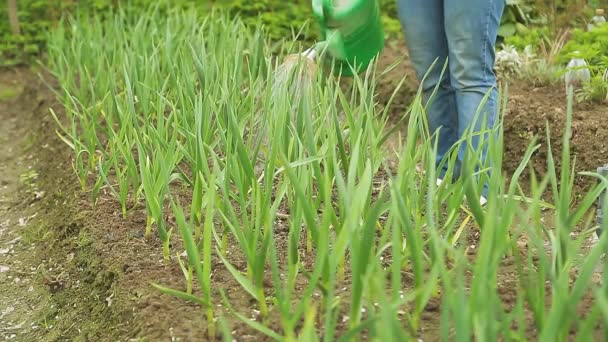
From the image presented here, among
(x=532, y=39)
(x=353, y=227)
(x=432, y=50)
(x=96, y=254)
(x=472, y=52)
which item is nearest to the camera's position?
(x=353, y=227)

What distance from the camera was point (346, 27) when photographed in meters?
2.69

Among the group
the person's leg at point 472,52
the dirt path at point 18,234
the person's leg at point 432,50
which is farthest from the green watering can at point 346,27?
the dirt path at point 18,234

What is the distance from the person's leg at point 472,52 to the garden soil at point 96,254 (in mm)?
551

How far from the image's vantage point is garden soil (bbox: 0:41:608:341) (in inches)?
68.2

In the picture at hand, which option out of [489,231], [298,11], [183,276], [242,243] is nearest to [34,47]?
[298,11]

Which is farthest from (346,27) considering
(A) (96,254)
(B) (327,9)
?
(A) (96,254)

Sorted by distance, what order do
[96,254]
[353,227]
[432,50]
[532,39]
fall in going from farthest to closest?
[532,39] → [432,50] → [96,254] → [353,227]

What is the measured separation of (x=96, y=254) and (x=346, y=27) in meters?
1.02

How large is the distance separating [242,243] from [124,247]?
0.67 meters

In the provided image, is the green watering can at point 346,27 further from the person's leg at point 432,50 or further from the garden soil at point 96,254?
the garden soil at point 96,254

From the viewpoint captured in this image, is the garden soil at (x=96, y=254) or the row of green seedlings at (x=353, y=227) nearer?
the row of green seedlings at (x=353, y=227)

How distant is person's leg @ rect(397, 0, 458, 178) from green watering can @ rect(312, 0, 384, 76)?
0.35 ft

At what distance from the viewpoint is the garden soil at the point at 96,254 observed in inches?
68.2

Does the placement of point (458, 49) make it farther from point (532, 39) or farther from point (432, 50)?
point (532, 39)
